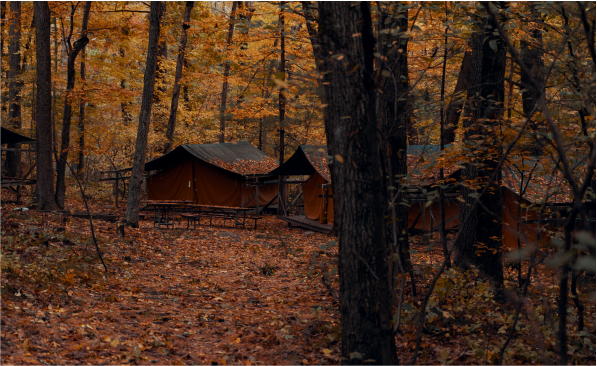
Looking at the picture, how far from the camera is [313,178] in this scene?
56.3 ft

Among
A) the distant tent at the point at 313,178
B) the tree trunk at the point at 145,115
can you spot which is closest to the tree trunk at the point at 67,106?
the tree trunk at the point at 145,115

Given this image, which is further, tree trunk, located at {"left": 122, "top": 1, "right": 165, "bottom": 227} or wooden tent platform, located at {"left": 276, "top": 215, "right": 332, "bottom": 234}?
wooden tent platform, located at {"left": 276, "top": 215, "right": 332, "bottom": 234}

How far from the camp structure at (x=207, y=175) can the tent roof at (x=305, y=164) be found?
8.57 feet

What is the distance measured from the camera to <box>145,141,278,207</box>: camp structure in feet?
65.3

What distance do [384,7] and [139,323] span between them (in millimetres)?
4186

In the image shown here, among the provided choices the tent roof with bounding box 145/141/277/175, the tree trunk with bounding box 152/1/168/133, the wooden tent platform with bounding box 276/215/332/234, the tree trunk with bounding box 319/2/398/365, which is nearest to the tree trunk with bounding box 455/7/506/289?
the tree trunk with bounding box 319/2/398/365

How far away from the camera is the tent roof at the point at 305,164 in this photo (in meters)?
15.9

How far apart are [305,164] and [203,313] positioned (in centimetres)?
1153

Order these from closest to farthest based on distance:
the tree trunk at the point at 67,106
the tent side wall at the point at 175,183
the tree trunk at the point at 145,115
Answer: the tree trunk at the point at 145,115 < the tree trunk at the point at 67,106 < the tent side wall at the point at 175,183

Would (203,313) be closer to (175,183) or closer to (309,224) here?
(309,224)

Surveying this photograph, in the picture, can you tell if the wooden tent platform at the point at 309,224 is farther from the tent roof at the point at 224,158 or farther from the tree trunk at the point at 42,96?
the tree trunk at the point at 42,96

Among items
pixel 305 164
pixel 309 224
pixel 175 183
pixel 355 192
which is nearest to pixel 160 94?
pixel 175 183

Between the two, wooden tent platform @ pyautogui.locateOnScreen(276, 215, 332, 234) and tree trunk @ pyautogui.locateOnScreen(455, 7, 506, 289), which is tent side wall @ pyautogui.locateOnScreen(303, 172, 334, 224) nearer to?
wooden tent platform @ pyautogui.locateOnScreen(276, 215, 332, 234)

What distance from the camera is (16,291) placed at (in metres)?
5.09
